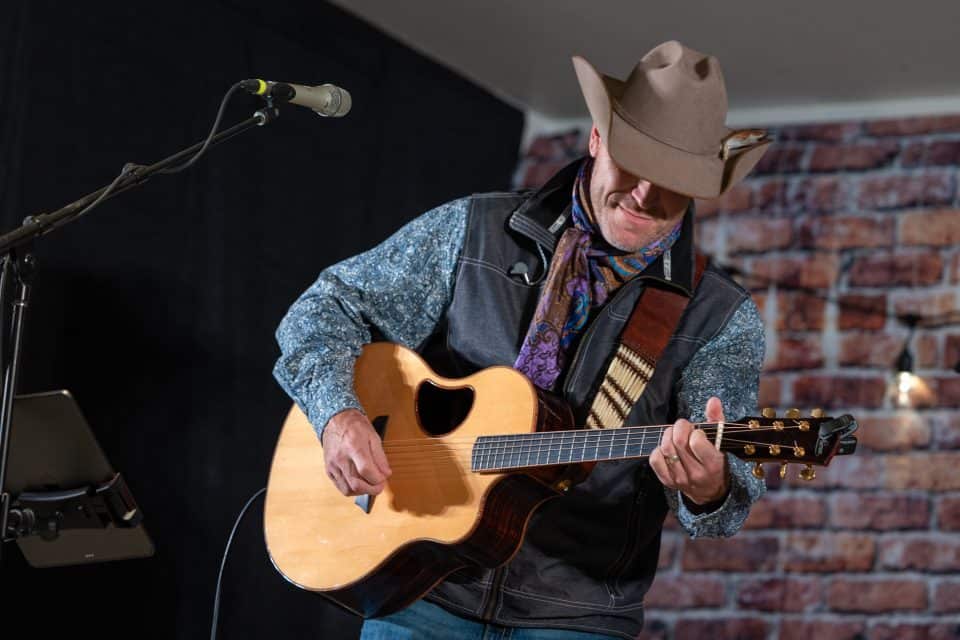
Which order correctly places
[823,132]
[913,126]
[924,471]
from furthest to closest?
[823,132], [913,126], [924,471]

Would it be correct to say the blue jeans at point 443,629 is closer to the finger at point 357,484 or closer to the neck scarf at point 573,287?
the finger at point 357,484

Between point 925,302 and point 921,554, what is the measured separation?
791 millimetres

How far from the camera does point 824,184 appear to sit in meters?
4.39

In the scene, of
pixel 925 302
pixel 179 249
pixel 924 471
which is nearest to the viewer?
pixel 179 249

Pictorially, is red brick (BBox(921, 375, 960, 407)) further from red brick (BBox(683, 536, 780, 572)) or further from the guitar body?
the guitar body

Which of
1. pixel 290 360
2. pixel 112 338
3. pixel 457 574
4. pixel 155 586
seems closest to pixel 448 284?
pixel 290 360

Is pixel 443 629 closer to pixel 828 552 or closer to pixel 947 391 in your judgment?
pixel 828 552

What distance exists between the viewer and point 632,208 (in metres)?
2.45

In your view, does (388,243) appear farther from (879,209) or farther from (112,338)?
(879,209)

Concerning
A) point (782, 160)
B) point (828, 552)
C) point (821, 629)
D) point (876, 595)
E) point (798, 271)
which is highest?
point (782, 160)

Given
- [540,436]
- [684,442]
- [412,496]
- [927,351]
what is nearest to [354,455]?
[412,496]

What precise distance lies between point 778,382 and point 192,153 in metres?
2.55

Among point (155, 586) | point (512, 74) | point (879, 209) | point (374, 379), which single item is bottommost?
point (155, 586)

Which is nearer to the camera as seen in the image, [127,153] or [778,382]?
[127,153]
